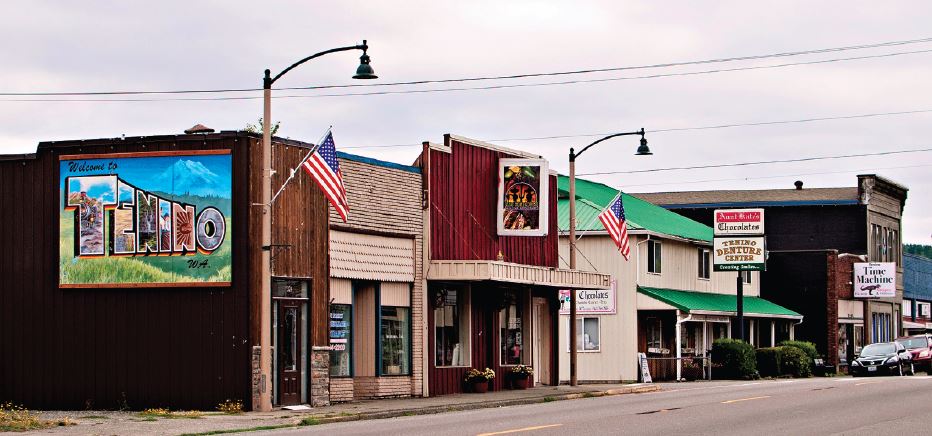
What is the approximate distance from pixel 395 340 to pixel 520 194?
610 centimetres

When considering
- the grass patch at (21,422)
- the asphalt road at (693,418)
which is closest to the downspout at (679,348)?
the asphalt road at (693,418)

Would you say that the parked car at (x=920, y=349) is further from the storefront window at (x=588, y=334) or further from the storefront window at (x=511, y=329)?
the storefront window at (x=511, y=329)

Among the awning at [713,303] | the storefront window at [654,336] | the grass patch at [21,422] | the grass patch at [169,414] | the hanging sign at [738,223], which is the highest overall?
the hanging sign at [738,223]

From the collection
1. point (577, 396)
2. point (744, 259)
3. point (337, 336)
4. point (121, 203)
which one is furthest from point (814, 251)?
point (121, 203)

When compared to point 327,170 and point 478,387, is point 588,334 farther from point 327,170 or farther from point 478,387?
point 327,170

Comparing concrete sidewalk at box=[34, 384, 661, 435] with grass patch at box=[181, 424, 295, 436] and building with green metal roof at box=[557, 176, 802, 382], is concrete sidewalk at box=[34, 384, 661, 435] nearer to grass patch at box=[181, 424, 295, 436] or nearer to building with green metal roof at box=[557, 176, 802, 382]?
grass patch at box=[181, 424, 295, 436]

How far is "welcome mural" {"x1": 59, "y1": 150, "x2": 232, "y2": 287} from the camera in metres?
27.8

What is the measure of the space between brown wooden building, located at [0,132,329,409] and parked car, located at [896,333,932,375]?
1405 inches

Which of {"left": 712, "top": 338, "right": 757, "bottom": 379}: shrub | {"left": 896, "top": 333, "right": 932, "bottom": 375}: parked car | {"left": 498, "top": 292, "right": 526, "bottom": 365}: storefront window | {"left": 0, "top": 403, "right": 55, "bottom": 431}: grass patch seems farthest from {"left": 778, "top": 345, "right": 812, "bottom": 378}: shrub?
{"left": 0, "top": 403, "right": 55, "bottom": 431}: grass patch

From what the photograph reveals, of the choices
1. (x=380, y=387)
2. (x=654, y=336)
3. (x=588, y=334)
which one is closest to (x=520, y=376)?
(x=380, y=387)

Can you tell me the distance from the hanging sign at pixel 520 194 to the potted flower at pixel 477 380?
3.83 metres

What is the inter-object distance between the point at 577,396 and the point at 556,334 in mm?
5920

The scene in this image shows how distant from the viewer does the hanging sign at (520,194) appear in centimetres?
3647

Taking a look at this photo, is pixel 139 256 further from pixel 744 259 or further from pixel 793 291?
pixel 793 291
